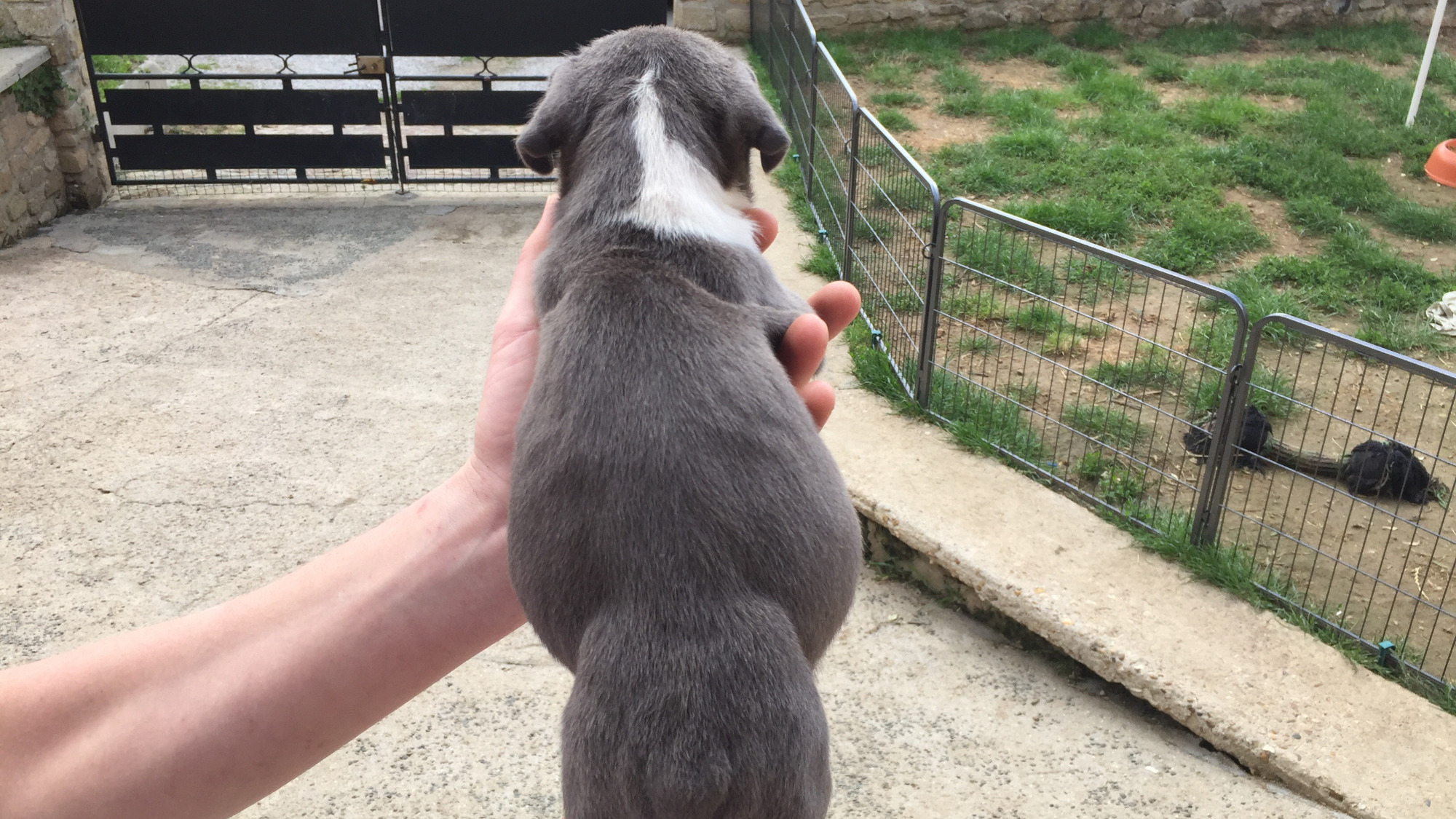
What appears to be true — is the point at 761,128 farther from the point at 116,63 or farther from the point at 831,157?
the point at 116,63

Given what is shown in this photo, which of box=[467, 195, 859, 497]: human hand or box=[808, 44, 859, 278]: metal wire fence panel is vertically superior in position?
box=[467, 195, 859, 497]: human hand

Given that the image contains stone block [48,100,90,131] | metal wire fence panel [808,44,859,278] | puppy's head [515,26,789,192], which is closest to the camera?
puppy's head [515,26,789,192]

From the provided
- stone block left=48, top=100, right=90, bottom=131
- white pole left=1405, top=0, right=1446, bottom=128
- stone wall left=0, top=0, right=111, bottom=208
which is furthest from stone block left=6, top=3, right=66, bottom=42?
white pole left=1405, top=0, right=1446, bottom=128

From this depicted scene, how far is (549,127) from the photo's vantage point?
233 centimetres

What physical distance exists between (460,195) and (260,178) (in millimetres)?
1499

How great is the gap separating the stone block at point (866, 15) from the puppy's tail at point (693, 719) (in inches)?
398

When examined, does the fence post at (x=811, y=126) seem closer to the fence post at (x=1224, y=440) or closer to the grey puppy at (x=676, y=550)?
the fence post at (x=1224, y=440)

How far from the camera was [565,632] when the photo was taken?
1727mm

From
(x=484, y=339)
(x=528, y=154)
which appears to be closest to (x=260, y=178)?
(x=484, y=339)

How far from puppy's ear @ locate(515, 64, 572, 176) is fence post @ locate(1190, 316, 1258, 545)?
2586mm

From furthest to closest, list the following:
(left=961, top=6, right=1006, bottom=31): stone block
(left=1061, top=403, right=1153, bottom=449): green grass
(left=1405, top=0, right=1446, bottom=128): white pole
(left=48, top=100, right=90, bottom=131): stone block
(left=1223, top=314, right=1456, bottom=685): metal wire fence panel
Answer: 1. (left=961, top=6, right=1006, bottom=31): stone block
2. (left=1405, top=0, right=1446, bottom=128): white pole
3. (left=48, top=100, right=90, bottom=131): stone block
4. (left=1061, top=403, right=1153, bottom=449): green grass
5. (left=1223, top=314, right=1456, bottom=685): metal wire fence panel

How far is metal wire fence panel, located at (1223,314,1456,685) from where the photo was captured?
394 cm

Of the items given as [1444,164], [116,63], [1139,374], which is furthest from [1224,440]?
[116,63]

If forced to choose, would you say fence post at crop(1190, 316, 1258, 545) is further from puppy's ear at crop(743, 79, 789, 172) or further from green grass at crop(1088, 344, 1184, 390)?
puppy's ear at crop(743, 79, 789, 172)
